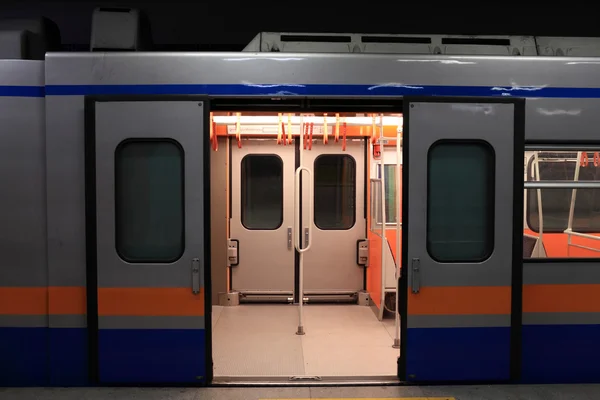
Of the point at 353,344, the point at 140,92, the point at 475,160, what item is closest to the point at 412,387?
the point at 353,344

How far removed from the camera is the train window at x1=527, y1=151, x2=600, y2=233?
4145 mm

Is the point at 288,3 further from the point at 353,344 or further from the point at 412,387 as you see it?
the point at 412,387

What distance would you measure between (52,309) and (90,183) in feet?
3.16

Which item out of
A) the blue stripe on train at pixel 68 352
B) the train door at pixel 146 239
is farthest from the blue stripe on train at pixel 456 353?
the blue stripe on train at pixel 68 352

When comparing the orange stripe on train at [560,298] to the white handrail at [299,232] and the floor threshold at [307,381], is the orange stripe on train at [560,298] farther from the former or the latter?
the white handrail at [299,232]

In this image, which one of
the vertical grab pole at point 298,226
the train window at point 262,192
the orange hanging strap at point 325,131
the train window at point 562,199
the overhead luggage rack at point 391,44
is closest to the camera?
the overhead luggage rack at point 391,44

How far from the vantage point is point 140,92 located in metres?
3.70

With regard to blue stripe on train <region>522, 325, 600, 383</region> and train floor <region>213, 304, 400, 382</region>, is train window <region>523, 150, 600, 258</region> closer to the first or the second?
blue stripe on train <region>522, 325, 600, 383</region>

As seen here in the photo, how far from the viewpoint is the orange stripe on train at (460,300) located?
376cm

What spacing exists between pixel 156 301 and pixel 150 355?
396mm

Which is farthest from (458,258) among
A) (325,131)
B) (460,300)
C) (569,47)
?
(325,131)

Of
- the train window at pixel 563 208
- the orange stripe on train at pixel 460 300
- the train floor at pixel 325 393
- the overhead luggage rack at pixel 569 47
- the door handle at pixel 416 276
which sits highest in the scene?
the overhead luggage rack at pixel 569 47

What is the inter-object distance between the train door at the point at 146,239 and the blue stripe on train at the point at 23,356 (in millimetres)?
388

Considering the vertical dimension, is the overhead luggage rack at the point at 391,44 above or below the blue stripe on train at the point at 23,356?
above
